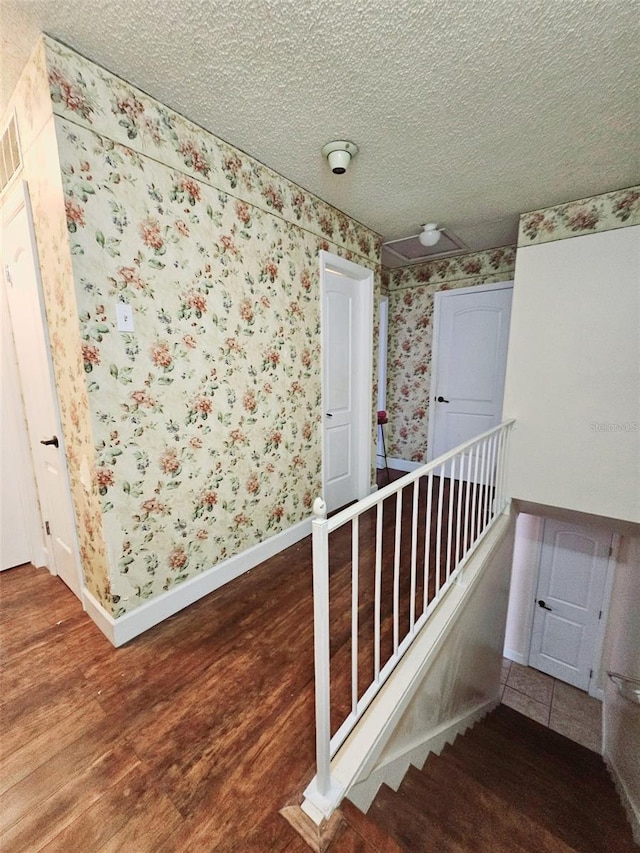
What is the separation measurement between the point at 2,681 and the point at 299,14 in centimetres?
264

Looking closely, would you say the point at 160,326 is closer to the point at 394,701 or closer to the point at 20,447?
the point at 20,447

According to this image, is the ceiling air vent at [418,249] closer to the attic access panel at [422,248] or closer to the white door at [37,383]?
the attic access panel at [422,248]

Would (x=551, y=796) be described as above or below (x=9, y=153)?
below

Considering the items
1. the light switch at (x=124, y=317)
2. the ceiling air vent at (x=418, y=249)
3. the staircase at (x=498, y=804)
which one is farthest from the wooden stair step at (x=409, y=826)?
the ceiling air vent at (x=418, y=249)

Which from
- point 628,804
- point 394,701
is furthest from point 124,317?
point 628,804

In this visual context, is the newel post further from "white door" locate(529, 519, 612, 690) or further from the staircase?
"white door" locate(529, 519, 612, 690)

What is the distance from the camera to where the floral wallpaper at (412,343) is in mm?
3705

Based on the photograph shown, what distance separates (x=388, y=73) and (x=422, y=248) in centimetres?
209

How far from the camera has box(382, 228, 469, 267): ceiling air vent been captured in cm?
310

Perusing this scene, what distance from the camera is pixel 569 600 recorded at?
3707 mm

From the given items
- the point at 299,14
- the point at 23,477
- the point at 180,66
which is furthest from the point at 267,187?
the point at 23,477

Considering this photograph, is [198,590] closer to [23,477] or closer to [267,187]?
[23,477]

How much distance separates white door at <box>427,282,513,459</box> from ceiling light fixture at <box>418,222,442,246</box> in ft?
2.95

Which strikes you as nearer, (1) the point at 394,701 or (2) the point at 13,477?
(1) the point at 394,701
